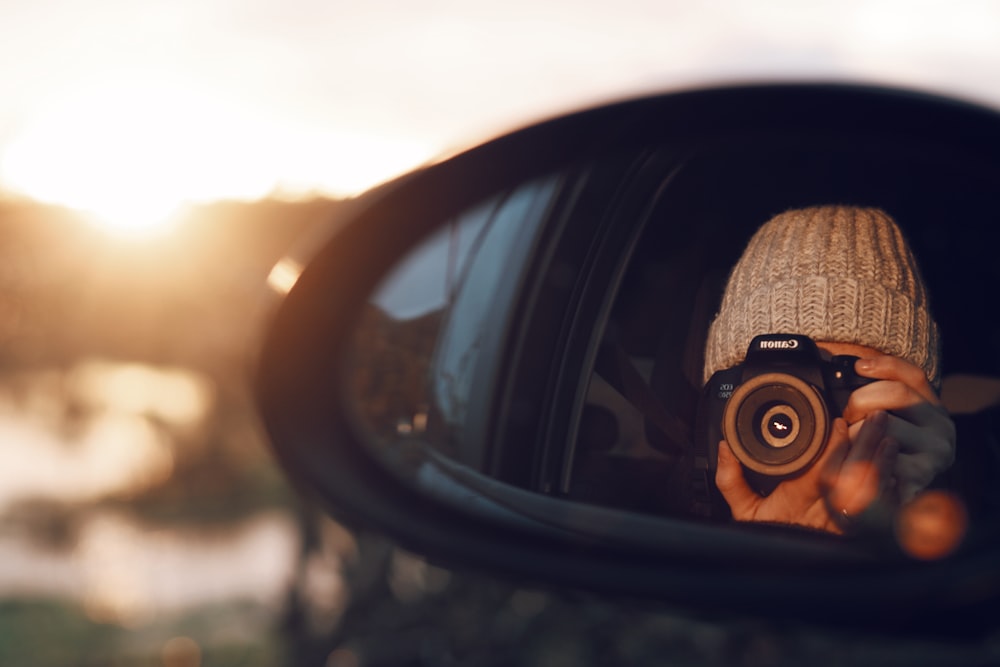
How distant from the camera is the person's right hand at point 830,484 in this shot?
122 cm

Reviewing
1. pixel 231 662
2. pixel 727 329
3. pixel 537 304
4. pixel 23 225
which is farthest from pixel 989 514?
pixel 23 225

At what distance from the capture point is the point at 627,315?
168 cm

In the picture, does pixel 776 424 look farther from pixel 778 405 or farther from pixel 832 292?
pixel 832 292

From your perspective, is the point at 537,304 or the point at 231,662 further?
the point at 231,662

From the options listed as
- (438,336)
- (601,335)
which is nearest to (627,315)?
Result: (601,335)

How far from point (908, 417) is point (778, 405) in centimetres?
16

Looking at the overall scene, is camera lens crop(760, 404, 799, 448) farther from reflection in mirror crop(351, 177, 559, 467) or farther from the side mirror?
reflection in mirror crop(351, 177, 559, 467)

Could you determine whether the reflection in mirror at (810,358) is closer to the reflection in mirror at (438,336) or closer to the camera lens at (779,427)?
the camera lens at (779,427)

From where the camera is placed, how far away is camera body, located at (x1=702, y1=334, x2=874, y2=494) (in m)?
1.30

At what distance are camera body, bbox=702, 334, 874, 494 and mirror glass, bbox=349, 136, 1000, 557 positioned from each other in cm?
7

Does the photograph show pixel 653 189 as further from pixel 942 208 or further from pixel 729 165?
pixel 942 208

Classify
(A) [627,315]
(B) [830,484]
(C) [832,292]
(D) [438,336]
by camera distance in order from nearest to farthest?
(B) [830,484] < (C) [832,292] < (A) [627,315] < (D) [438,336]

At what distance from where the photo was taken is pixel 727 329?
143 cm

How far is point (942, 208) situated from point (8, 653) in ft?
24.8
